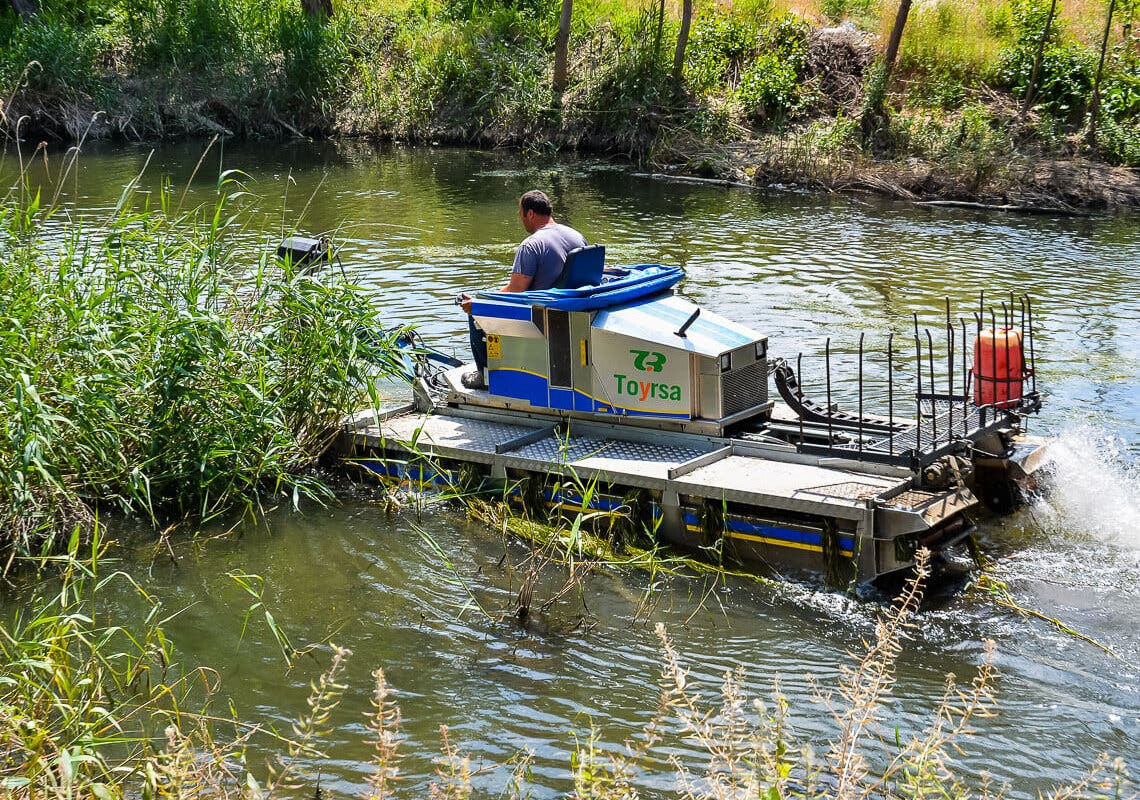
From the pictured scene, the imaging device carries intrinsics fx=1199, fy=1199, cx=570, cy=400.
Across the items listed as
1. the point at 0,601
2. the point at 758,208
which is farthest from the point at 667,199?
the point at 0,601

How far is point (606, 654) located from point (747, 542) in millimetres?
1505

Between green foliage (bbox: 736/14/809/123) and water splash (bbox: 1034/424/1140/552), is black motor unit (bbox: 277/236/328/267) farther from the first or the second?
green foliage (bbox: 736/14/809/123)

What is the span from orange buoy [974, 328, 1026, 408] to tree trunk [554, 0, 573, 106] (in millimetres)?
20564

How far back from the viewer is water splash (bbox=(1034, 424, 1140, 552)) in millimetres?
8602

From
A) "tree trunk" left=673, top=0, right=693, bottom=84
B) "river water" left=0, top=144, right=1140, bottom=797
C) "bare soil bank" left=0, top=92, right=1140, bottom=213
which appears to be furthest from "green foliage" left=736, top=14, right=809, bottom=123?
"river water" left=0, top=144, right=1140, bottom=797

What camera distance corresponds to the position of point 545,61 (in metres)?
29.6

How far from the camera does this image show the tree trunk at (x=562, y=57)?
27.5 m

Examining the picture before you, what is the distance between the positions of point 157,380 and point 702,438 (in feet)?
13.1

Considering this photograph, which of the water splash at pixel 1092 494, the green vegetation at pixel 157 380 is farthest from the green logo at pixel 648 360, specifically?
the water splash at pixel 1092 494

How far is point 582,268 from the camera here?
9273mm

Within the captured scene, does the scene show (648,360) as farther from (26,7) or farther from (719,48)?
(26,7)

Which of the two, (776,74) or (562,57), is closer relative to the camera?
(776,74)

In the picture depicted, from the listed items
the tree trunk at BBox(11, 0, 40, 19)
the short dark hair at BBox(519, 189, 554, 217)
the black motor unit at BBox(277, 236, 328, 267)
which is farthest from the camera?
the tree trunk at BBox(11, 0, 40, 19)

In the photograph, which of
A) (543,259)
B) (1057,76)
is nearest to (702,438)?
(543,259)
